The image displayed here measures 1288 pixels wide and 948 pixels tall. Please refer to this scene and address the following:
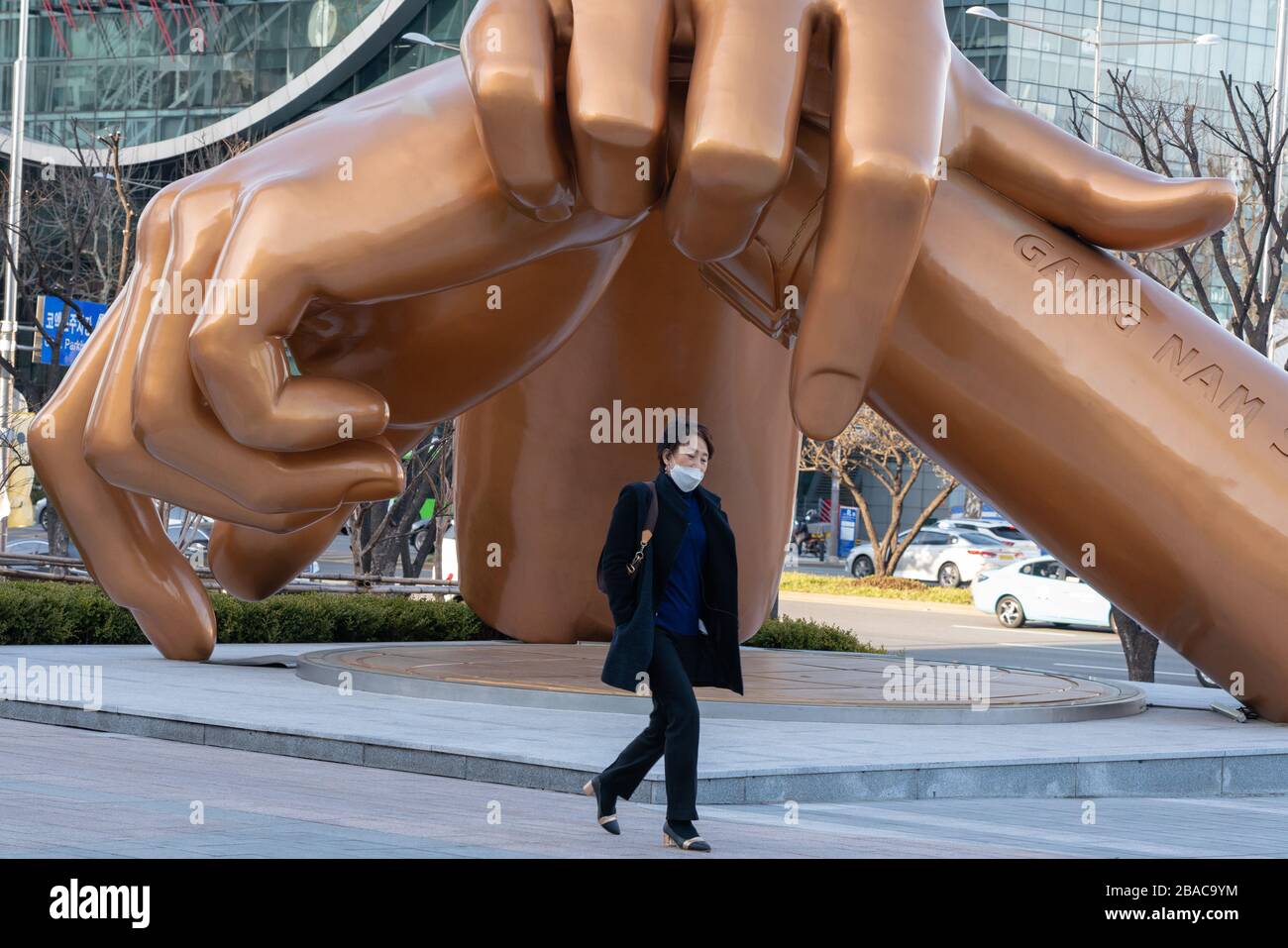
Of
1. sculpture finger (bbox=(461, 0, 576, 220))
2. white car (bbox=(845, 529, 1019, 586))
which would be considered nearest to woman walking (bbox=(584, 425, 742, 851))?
sculpture finger (bbox=(461, 0, 576, 220))

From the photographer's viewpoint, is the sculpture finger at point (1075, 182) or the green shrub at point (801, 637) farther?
the green shrub at point (801, 637)

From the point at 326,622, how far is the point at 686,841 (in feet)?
38.9

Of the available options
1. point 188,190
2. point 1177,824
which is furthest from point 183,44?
point 1177,824

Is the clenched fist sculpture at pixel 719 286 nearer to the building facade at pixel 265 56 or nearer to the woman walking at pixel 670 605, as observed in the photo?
the woman walking at pixel 670 605

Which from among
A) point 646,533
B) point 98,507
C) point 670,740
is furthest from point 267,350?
point 670,740

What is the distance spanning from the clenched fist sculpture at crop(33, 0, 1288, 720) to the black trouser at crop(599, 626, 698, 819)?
2.99 meters

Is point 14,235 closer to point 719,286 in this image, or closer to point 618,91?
point 719,286

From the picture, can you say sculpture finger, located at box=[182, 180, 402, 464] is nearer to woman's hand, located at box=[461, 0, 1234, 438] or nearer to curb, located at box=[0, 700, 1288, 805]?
woman's hand, located at box=[461, 0, 1234, 438]

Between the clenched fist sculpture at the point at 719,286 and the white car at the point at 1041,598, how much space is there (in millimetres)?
20853

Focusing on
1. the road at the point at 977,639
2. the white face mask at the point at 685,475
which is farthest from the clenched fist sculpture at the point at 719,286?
the road at the point at 977,639

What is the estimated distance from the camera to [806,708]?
1105 centimetres

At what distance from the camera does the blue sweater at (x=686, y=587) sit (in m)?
7.13

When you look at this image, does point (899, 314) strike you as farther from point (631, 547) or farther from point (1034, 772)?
point (631, 547)

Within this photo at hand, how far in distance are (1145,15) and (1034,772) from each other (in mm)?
54690
